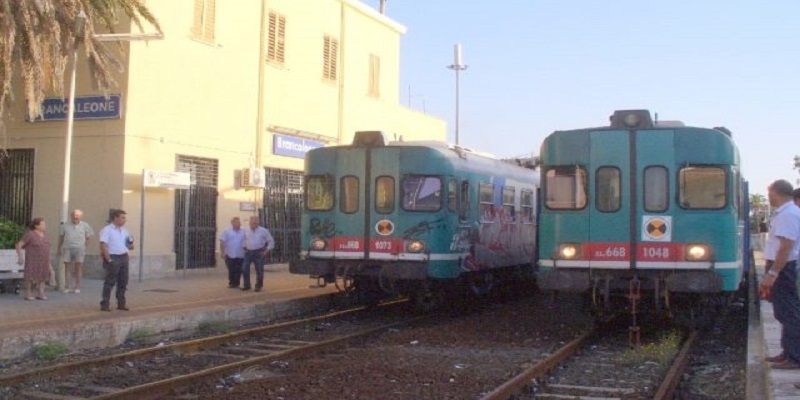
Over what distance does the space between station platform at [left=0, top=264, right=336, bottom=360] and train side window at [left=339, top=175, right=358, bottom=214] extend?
210 cm

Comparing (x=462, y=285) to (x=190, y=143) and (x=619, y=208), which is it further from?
(x=190, y=143)

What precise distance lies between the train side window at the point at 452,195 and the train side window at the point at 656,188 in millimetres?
3685

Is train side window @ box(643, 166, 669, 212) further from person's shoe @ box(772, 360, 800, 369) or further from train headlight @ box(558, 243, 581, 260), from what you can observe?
person's shoe @ box(772, 360, 800, 369)

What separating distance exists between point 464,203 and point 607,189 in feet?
12.0

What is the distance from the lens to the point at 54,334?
36.2ft

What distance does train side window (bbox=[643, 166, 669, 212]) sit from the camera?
1170 centimetres

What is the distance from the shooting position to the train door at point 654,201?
1152 centimetres

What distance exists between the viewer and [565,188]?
12117 mm

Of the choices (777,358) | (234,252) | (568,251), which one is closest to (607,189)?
Answer: (568,251)

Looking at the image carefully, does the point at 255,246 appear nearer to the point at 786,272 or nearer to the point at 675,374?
the point at 675,374

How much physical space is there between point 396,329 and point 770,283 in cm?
698

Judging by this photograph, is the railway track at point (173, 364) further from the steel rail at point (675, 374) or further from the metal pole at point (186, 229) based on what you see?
the metal pole at point (186, 229)

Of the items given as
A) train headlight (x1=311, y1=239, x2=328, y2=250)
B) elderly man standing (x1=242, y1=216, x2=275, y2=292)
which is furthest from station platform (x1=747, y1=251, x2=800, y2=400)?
elderly man standing (x1=242, y1=216, x2=275, y2=292)

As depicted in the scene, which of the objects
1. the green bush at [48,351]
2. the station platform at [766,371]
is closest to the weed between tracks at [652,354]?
the station platform at [766,371]
